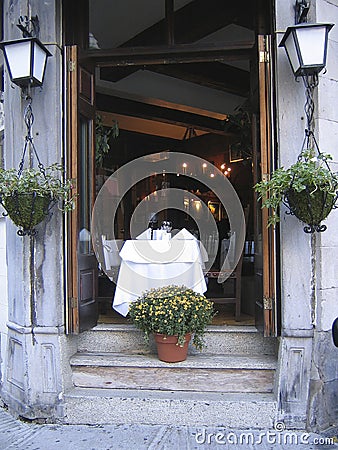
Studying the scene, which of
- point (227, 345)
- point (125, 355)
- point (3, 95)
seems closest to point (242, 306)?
point (227, 345)

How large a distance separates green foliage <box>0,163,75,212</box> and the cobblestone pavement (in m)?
Answer: 1.55

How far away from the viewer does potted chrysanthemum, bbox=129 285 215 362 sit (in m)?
3.34

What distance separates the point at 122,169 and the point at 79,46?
518 cm

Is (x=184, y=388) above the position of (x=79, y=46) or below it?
below

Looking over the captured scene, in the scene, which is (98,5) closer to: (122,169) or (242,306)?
(242,306)

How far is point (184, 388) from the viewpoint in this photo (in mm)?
3350

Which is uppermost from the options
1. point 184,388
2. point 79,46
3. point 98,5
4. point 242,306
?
point 98,5

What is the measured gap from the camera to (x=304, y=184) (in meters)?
2.87

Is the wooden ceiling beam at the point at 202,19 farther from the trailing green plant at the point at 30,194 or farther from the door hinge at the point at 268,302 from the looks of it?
the door hinge at the point at 268,302

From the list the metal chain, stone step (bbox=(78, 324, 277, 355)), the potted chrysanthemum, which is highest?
the metal chain

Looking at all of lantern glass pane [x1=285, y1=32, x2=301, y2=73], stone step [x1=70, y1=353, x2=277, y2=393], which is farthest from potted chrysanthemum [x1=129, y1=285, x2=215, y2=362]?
lantern glass pane [x1=285, y1=32, x2=301, y2=73]

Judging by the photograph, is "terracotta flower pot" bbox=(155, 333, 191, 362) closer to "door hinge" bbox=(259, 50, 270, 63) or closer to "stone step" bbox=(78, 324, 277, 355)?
"stone step" bbox=(78, 324, 277, 355)

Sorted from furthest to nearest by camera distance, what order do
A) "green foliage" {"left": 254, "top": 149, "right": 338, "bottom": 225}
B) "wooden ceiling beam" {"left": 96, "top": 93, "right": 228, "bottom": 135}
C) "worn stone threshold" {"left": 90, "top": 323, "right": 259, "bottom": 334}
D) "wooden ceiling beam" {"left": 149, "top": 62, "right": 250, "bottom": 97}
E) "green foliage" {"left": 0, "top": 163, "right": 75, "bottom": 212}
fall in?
"wooden ceiling beam" {"left": 96, "top": 93, "right": 228, "bottom": 135} → "wooden ceiling beam" {"left": 149, "top": 62, "right": 250, "bottom": 97} → "worn stone threshold" {"left": 90, "top": 323, "right": 259, "bottom": 334} → "green foliage" {"left": 0, "top": 163, "right": 75, "bottom": 212} → "green foliage" {"left": 254, "top": 149, "right": 338, "bottom": 225}

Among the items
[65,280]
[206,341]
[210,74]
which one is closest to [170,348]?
[206,341]
